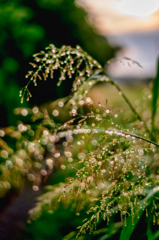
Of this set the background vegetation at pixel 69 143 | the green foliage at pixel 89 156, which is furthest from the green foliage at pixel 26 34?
the green foliage at pixel 89 156

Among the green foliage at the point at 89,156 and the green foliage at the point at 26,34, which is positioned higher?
the green foliage at the point at 26,34

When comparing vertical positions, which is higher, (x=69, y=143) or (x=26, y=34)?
(x=26, y=34)

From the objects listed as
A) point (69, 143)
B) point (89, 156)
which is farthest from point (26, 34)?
point (89, 156)

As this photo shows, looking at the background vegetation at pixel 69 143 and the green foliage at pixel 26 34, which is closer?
the background vegetation at pixel 69 143

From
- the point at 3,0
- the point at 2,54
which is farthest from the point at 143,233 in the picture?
the point at 3,0

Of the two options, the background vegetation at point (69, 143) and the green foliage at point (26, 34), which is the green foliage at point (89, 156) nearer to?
the background vegetation at point (69, 143)

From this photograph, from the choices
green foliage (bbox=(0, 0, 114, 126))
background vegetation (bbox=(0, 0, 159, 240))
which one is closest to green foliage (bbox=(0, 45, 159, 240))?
background vegetation (bbox=(0, 0, 159, 240))

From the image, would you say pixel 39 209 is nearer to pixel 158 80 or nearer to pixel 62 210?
pixel 62 210

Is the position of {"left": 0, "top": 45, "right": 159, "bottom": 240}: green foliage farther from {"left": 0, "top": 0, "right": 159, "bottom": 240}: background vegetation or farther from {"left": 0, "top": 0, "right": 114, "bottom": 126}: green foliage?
{"left": 0, "top": 0, "right": 114, "bottom": 126}: green foliage

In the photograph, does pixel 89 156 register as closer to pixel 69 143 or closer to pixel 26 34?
pixel 69 143
